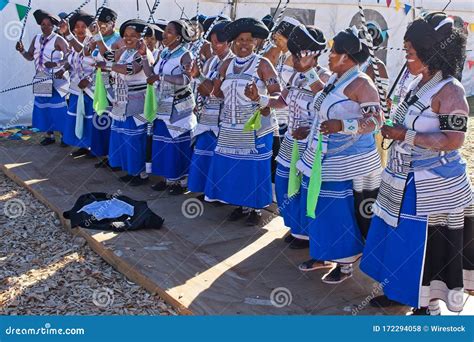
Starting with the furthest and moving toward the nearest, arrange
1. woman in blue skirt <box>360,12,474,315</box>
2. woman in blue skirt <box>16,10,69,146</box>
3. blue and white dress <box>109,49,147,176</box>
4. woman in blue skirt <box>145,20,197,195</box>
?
woman in blue skirt <box>16,10,69,146</box> → blue and white dress <box>109,49,147,176</box> → woman in blue skirt <box>145,20,197,195</box> → woman in blue skirt <box>360,12,474,315</box>

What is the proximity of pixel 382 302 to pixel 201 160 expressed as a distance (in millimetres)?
2347

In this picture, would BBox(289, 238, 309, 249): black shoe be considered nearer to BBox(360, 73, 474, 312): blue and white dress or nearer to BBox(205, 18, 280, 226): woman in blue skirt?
BBox(205, 18, 280, 226): woman in blue skirt

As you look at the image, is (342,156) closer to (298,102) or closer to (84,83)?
(298,102)

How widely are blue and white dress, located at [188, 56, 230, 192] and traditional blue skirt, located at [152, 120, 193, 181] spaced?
41 centimetres

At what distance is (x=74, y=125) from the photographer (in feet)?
24.0

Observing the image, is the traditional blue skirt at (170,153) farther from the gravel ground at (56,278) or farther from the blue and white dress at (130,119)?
the gravel ground at (56,278)

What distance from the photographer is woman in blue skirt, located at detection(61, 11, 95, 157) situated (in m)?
6.90

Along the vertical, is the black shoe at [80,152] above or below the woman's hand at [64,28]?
below

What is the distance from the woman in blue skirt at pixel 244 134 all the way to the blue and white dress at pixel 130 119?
1.28 metres

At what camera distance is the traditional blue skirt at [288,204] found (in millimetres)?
4484

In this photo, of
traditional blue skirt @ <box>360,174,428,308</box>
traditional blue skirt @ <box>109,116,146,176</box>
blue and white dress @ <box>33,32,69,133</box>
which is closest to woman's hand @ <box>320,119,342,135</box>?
traditional blue skirt @ <box>360,174,428,308</box>

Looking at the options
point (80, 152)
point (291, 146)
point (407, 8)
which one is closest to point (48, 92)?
point (80, 152)

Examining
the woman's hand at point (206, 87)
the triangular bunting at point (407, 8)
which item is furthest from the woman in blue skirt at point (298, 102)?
the triangular bunting at point (407, 8)

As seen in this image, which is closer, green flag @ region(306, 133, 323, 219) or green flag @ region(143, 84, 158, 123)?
green flag @ region(306, 133, 323, 219)
